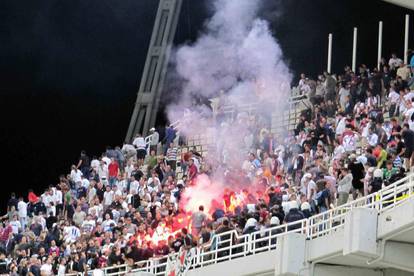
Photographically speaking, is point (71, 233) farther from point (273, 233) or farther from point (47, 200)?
point (273, 233)

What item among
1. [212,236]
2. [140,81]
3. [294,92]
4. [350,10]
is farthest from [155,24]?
[212,236]

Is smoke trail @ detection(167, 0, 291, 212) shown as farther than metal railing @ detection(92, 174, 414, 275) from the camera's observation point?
Yes

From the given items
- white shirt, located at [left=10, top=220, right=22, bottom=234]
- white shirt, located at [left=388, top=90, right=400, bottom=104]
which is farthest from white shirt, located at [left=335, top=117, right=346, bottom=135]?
white shirt, located at [left=10, top=220, right=22, bottom=234]

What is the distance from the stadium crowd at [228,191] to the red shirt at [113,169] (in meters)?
→ 0.03

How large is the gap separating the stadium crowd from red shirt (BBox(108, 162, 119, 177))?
25mm

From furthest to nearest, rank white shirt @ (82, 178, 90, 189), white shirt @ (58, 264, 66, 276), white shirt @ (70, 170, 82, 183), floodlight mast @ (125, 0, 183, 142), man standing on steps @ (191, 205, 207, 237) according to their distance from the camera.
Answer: floodlight mast @ (125, 0, 183, 142) → white shirt @ (70, 170, 82, 183) → white shirt @ (82, 178, 90, 189) → white shirt @ (58, 264, 66, 276) → man standing on steps @ (191, 205, 207, 237)

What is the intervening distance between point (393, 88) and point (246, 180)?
3.76 metres

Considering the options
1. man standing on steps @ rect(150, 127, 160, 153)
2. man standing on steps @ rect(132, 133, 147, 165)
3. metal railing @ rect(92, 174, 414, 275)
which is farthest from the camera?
Answer: man standing on steps @ rect(150, 127, 160, 153)

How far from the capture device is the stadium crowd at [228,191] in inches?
1152

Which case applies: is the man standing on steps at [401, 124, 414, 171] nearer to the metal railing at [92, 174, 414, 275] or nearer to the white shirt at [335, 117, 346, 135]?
the metal railing at [92, 174, 414, 275]

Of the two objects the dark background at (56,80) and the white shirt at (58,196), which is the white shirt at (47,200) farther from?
the dark background at (56,80)

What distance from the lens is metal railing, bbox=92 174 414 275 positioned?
26250 mm

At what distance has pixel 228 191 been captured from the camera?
1293 inches

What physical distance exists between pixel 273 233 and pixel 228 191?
4.15 m
